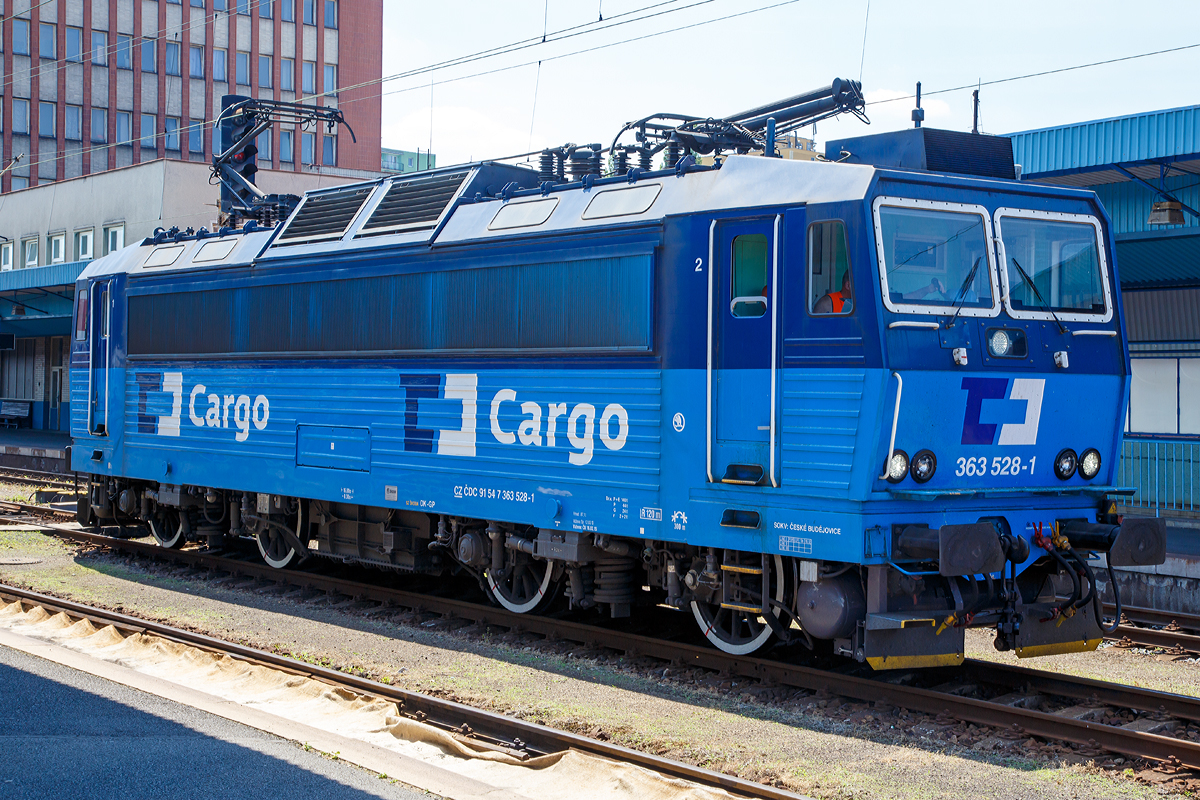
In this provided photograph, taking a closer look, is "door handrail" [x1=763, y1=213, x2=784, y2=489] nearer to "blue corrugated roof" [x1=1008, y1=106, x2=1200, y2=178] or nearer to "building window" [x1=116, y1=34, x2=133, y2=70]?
"blue corrugated roof" [x1=1008, y1=106, x2=1200, y2=178]

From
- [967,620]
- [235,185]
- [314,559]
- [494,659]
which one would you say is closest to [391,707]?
[494,659]

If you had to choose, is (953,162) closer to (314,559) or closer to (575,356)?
(575,356)

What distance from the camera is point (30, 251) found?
45.3 m

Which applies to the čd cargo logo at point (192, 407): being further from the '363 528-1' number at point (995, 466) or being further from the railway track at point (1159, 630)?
the railway track at point (1159, 630)

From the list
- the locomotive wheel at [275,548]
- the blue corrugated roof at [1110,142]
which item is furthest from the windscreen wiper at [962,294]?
the blue corrugated roof at [1110,142]

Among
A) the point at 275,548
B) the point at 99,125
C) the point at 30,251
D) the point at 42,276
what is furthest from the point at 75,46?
the point at 275,548

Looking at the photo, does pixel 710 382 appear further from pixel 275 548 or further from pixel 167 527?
pixel 167 527

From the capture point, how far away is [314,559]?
50.2 ft

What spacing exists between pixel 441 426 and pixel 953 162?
16.7ft

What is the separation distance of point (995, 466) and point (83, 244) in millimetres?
39755

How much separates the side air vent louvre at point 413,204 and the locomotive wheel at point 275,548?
12.6ft

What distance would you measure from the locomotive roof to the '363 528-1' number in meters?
2.00

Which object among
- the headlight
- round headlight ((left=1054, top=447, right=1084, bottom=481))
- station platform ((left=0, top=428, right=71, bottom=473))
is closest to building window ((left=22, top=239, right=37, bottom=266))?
station platform ((left=0, top=428, right=71, bottom=473))

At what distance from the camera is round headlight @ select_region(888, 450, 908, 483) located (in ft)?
26.7
